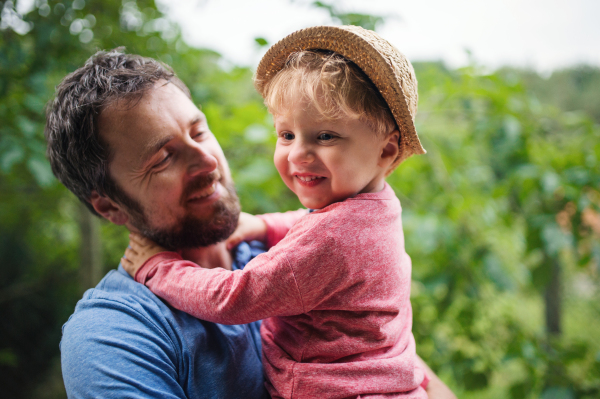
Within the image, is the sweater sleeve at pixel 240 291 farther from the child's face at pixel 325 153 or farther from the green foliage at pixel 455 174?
the green foliage at pixel 455 174

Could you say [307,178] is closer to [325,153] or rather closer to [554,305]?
[325,153]

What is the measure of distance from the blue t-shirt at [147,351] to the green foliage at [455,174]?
33.6 inches

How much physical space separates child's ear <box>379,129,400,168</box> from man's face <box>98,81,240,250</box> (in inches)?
21.2

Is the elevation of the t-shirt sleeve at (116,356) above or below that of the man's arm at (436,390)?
above

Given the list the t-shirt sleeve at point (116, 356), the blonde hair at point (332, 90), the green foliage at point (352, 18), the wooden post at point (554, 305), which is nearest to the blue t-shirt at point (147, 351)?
the t-shirt sleeve at point (116, 356)

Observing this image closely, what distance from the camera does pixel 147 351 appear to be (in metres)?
0.89

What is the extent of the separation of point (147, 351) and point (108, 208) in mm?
568

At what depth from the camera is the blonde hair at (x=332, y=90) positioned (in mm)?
841

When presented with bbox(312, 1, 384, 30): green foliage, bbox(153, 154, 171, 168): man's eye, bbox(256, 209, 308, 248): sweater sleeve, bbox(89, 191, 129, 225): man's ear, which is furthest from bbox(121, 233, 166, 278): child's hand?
bbox(312, 1, 384, 30): green foliage

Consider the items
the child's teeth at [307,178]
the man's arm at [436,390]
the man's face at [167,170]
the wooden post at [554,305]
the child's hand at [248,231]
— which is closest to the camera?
the child's teeth at [307,178]

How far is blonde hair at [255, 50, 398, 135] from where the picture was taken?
84cm

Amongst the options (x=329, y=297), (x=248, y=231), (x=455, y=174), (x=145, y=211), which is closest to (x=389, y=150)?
(x=329, y=297)

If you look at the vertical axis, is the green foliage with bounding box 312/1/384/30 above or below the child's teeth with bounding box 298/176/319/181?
above

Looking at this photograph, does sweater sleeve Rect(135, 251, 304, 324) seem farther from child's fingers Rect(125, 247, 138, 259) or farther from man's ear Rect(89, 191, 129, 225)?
man's ear Rect(89, 191, 129, 225)
